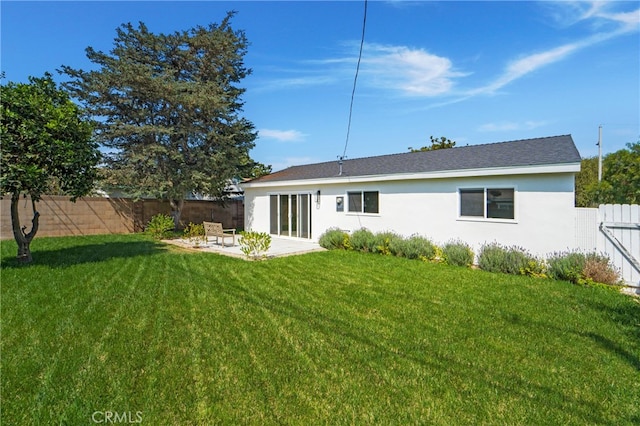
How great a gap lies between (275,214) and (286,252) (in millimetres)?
4775

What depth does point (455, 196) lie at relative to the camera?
9.73 m

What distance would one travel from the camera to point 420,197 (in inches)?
416

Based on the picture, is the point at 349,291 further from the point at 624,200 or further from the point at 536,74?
the point at 624,200

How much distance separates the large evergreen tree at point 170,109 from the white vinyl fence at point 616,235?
14.5 m

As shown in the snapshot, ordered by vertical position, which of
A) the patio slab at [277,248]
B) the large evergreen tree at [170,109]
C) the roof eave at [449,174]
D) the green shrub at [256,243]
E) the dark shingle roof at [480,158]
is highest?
the large evergreen tree at [170,109]

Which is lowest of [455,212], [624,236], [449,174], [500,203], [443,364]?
[443,364]

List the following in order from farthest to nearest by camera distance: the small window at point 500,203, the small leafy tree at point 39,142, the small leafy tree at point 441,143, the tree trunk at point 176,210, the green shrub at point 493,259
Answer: the small leafy tree at point 441,143, the tree trunk at point 176,210, the small window at point 500,203, the green shrub at point 493,259, the small leafy tree at point 39,142

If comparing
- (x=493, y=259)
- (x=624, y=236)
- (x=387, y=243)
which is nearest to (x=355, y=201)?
(x=387, y=243)

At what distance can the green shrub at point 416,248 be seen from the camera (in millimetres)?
9711

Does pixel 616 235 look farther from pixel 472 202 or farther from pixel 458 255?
pixel 458 255

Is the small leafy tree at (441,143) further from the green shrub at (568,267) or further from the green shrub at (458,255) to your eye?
the green shrub at (568,267)

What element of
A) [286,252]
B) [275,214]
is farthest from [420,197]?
Result: [275,214]
